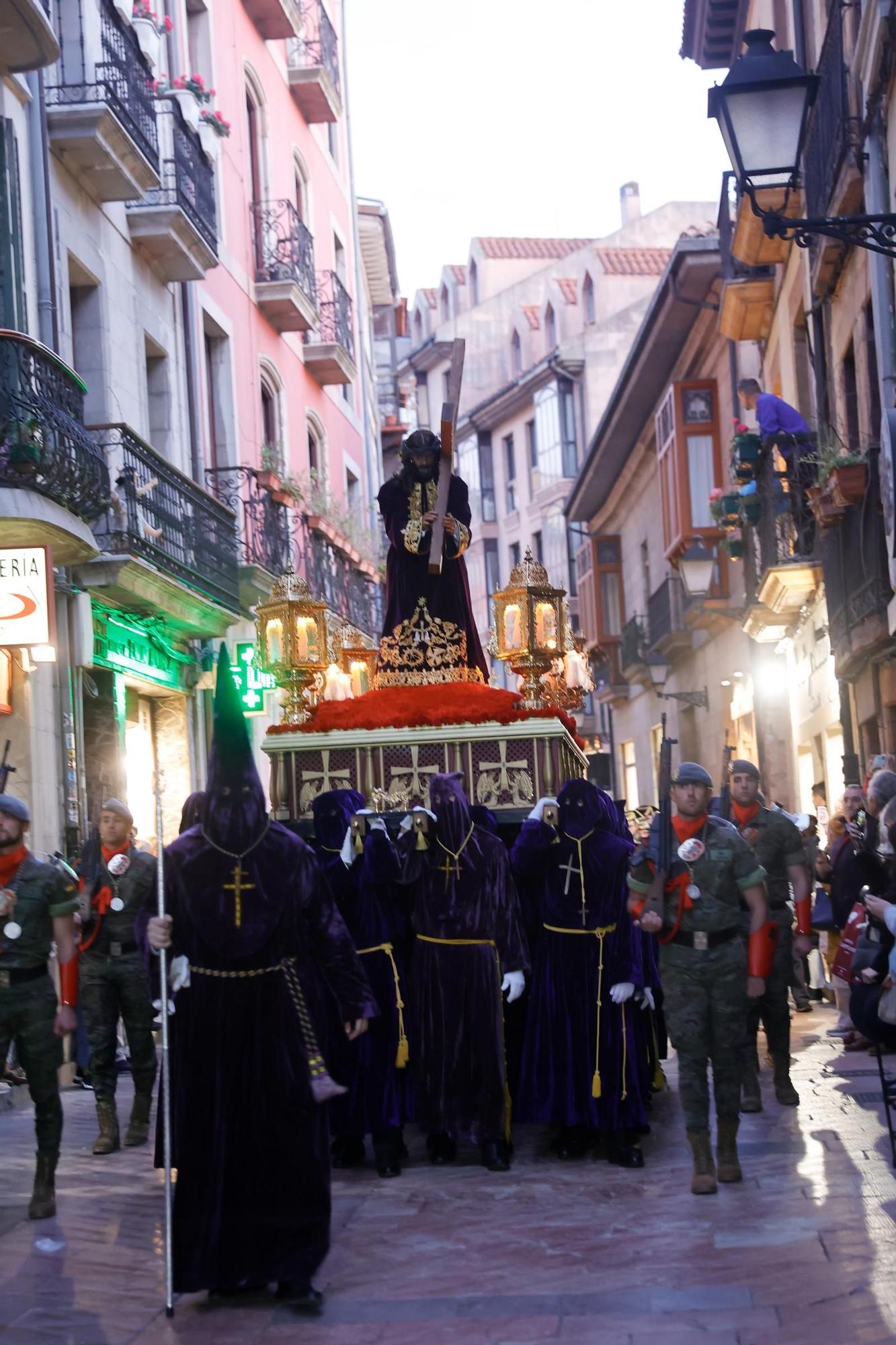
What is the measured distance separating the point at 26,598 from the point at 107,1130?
13.5 feet

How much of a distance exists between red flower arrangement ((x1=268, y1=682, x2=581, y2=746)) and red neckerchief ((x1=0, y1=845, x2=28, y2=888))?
3.63 meters

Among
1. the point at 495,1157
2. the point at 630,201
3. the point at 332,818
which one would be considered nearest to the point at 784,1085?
the point at 495,1157

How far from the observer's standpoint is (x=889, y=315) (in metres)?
14.5

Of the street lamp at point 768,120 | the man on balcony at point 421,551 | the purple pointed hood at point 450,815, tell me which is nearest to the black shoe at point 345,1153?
the purple pointed hood at point 450,815

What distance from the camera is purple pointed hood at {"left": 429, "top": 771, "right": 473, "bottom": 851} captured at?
29.7 feet

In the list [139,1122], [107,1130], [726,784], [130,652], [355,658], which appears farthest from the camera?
[130,652]

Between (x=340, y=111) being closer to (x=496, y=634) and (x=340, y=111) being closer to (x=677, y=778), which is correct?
(x=496, y=634)

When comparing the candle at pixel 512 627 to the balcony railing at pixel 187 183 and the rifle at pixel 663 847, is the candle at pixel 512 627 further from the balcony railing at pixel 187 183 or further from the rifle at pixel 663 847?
the balcony railing at pixel 187 183

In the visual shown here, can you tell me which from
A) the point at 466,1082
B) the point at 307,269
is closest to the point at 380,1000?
the point at 466,1082

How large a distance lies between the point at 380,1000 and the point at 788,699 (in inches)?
605

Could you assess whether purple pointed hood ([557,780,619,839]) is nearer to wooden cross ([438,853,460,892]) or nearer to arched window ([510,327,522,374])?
wooden cross ([438,853,460,892])

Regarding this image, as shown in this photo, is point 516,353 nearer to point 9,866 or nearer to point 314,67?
point 314,67

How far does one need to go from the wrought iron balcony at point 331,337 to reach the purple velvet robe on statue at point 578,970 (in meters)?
17.6

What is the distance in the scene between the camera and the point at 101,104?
15.4 meters
